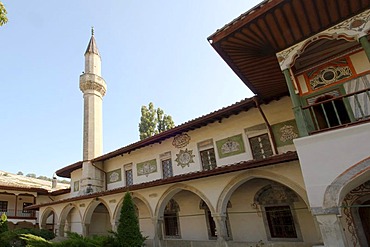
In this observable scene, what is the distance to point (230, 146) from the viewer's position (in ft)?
29.8

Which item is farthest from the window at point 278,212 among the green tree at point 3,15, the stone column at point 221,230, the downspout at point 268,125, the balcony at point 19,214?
Result: the balcony at point 19,214

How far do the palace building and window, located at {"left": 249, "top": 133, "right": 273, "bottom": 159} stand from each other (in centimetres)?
4

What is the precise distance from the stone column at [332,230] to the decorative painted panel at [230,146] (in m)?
4.56

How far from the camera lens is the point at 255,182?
855cm

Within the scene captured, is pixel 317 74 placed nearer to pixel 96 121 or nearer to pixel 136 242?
pixel 136 242

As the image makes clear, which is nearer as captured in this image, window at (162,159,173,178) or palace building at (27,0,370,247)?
palace building at (27,0,370,247)

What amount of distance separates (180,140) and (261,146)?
3573mm

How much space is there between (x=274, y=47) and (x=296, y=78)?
1254 millimetres

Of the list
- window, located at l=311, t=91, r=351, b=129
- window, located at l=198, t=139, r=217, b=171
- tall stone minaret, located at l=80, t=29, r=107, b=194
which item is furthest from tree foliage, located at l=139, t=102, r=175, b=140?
window, located at l=311, t=91, r=351, b=129

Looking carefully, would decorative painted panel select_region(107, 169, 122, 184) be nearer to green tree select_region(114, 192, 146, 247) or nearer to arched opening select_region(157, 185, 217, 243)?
arched opening select_region(157, 185, 217, 243)

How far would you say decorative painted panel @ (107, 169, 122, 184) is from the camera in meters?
13.2

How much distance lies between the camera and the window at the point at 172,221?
1066cm

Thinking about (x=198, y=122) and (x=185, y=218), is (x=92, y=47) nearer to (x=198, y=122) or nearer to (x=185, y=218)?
(x=198, y=122)

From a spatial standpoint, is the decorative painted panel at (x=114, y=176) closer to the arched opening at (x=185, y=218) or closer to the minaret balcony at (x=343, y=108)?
the arched opening at (x=185, y=218)
